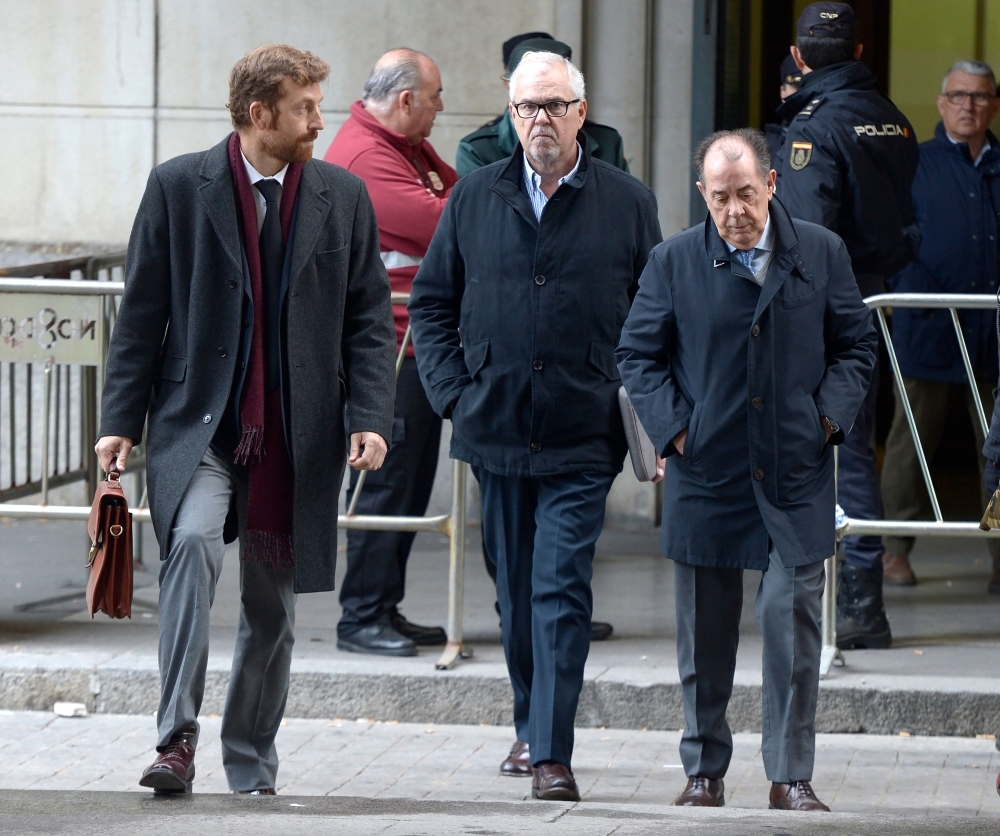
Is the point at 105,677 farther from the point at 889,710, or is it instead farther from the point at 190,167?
the point at 889,710

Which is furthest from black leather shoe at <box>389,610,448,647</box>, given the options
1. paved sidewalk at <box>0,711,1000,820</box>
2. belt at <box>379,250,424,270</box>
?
belt at <box>379,250,424,270</box>

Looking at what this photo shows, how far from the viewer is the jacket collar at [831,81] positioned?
6457mm

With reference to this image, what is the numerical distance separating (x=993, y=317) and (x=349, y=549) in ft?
8.57

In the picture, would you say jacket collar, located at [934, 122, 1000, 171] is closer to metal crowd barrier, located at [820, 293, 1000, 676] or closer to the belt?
metal crowd barrier, located at [820, 293, 1000, 676]

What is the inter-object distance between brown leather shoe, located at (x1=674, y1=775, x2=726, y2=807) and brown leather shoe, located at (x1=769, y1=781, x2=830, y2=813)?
0.52 feet

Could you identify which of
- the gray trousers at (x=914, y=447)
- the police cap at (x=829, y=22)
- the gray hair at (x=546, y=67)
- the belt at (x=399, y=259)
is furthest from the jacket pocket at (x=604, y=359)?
the gray trousers at (x=914, y=447)

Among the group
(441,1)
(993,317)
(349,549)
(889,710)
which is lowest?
(889,710)

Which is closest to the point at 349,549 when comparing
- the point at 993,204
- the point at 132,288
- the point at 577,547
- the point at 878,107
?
the point at 577,547

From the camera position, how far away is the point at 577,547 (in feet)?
16.7

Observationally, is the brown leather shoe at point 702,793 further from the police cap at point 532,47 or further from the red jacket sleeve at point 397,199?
the police cap at point 532,47

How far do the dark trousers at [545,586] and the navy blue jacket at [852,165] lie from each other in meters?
1.69

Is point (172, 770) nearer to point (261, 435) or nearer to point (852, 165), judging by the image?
point (261, 435)

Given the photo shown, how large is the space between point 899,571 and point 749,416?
3.00m

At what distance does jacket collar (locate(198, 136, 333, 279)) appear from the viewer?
4625 millimetres
